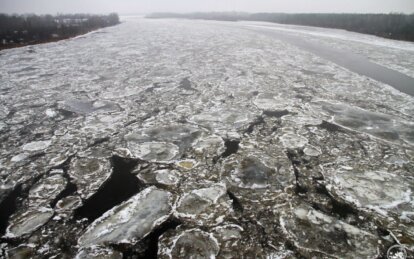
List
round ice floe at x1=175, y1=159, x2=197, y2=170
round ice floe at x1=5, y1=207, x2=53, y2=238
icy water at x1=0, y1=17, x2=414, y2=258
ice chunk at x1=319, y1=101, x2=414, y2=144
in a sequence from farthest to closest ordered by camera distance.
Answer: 1. ice chunk at x1=319, y1=101, x2=414, y2=144
2. round ice floe at x1=175, y1=159, x2=197, y2=170
3. round ice floe at x1=5, y1=207, x2=53, y2=238
4. icy water at x1=0, y1=17, x2=414, y2=258

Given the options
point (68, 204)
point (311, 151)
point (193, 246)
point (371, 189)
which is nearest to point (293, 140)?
point (311, 151)

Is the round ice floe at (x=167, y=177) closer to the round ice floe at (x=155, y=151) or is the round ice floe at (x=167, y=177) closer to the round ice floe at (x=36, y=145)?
the round ice floe at (x=155, y=151)

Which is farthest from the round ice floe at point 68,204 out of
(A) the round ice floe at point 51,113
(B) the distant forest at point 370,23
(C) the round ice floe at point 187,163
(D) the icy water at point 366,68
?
(B) the distant forest at point 370,23

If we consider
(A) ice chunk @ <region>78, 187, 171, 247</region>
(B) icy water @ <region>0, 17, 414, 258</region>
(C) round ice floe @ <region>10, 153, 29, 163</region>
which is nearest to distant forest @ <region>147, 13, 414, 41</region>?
(B) icy water @ <region>0, 17, 414, 258</region>

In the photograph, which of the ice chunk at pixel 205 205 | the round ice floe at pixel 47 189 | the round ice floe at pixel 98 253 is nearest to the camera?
the round ice floe at pixel 98 253

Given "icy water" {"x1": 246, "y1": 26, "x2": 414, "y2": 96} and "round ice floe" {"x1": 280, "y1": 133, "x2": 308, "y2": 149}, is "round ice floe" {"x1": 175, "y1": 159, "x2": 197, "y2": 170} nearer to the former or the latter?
"round ice floe" {"x1": 280, "y1": 133, "x2": 308, "y2": 149}
